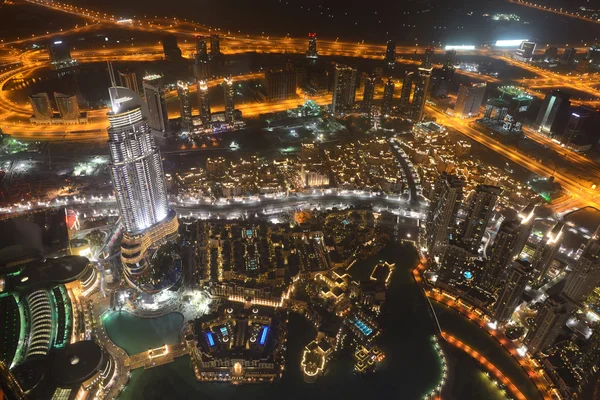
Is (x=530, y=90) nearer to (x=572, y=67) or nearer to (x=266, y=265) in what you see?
(x=572, y=67)

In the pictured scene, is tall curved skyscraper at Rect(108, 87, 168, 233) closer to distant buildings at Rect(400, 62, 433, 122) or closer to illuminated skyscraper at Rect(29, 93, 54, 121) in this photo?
illuminated skyscraper at Rect(29, 93, 54, 121)

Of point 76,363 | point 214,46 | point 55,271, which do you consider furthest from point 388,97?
point 76,363

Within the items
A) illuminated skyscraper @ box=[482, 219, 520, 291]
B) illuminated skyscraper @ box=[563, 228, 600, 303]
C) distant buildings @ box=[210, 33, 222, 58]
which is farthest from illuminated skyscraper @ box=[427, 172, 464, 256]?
distant buildings @ box=[210, 33, 222, 58]

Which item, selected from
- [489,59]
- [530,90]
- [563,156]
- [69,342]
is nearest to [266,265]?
[69,342]

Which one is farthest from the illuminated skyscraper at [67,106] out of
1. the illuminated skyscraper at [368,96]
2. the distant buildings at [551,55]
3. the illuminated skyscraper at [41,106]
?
the distant buildings at [551,55]

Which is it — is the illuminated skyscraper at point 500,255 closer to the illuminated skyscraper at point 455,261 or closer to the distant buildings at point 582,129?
the illuminated skyscraper at point 455,261
